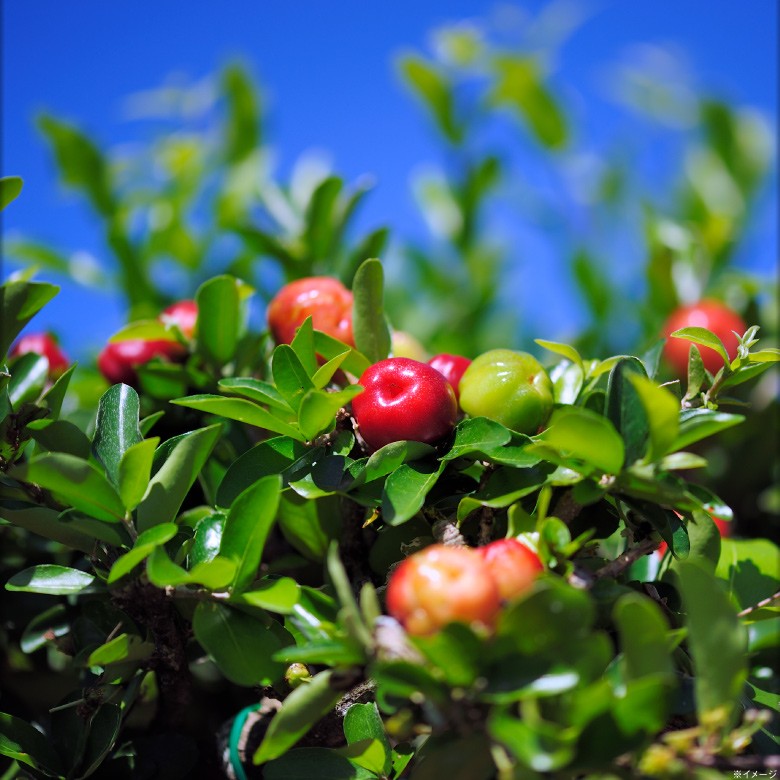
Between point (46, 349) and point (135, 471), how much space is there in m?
0.74

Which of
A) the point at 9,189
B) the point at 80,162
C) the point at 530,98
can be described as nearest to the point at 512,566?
the point at 9,189

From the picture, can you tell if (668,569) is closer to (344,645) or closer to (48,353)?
(344,645)

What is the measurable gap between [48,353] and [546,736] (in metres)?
1.10

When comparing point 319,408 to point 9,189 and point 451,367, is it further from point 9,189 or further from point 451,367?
point 9,189

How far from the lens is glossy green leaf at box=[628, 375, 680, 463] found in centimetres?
61

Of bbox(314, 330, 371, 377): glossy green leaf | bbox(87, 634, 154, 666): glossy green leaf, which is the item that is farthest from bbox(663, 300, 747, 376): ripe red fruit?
bbox(87, 634, 154, 666): glossy green leaf

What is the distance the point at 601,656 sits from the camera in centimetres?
52

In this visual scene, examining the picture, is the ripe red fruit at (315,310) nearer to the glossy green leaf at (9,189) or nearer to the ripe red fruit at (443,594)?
the glossy green leaf at (9,189)

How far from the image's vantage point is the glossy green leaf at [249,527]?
667 millimetres

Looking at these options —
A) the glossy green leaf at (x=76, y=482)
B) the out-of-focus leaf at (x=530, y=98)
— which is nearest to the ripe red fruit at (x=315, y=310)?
the glossy green leaf at (x=76, y=482)

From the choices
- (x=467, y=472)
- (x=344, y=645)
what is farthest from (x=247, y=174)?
(x=344, y=645)

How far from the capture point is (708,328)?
54.4 inches

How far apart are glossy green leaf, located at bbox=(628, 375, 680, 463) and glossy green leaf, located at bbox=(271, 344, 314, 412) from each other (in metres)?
0.32

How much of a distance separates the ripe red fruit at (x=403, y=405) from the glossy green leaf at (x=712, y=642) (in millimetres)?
310
